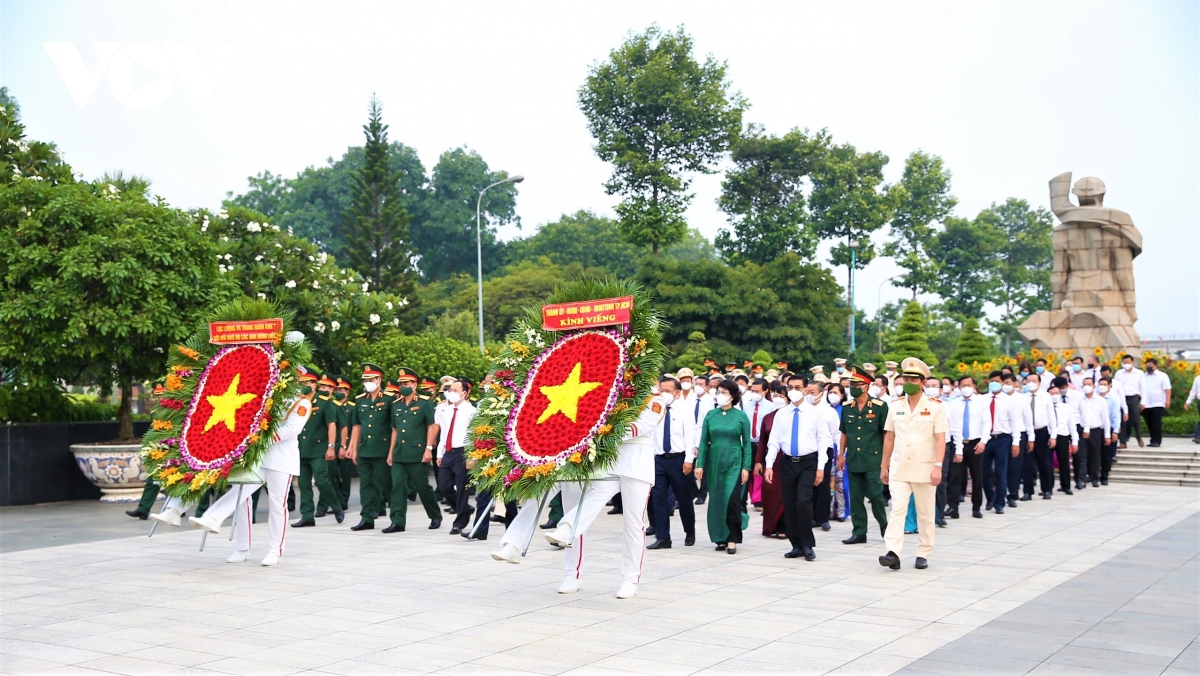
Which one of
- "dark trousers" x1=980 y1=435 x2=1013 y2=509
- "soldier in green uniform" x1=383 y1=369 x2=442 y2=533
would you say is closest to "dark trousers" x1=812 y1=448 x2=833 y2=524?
"dark trousers" x1=980 y1=435 x2=1013 y2=509

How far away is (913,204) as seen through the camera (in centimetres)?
5384

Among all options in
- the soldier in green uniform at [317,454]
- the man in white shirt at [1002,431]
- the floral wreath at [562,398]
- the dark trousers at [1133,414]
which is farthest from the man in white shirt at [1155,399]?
the floral wreath at [562,398]

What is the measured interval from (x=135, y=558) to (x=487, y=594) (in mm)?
3943

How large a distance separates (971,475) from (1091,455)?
206 inches

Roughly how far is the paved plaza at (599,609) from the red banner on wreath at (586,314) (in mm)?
1973

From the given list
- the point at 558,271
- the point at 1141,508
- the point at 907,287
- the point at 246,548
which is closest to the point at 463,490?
→ the point at 246,548

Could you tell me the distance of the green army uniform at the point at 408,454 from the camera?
12258 mm

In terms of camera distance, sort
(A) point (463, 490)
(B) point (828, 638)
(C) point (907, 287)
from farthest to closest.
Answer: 1. (C) point (907, 287)
2. (A) point (463, 490)
3. (B) point (828, 638)

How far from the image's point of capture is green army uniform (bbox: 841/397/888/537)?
1086 centimetres

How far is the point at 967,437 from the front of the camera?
44.6 feet

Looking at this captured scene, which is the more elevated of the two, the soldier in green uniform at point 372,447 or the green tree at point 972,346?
the green tree at point 972,346

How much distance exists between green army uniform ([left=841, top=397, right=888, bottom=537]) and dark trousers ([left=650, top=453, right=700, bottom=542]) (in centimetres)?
163

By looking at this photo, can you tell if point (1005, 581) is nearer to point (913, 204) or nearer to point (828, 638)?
point (828, 638)

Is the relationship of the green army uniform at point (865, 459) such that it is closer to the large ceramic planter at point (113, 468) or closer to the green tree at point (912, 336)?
the large ceramic planter at point (113, 468)
